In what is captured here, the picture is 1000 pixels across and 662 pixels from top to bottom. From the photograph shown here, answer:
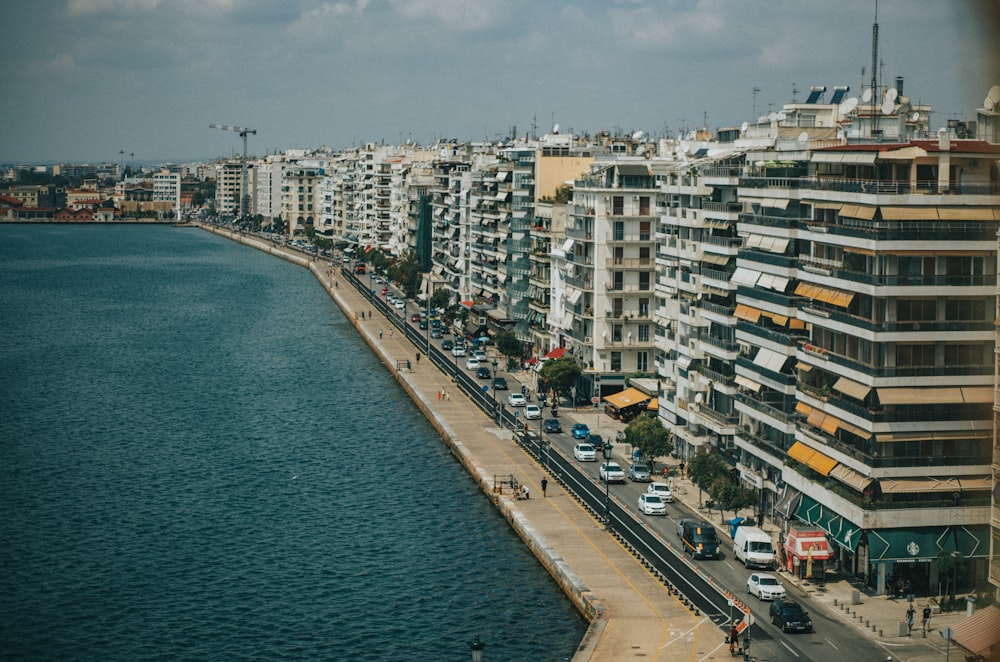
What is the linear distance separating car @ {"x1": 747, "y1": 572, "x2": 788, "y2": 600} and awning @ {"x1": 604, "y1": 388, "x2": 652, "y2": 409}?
75.5 feet

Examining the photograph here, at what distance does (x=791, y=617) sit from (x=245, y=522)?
74.6 feet

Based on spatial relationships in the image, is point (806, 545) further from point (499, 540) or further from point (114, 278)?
point (114, 278)

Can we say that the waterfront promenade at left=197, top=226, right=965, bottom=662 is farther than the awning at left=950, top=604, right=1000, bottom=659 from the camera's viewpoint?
Yes

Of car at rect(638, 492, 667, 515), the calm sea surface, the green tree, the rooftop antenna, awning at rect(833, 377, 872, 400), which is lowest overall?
the calm sea surface

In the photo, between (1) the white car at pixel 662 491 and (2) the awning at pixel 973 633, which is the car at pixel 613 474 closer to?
(1) the white car at pixel 662 491

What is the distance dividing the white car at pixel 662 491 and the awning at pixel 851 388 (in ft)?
32.1

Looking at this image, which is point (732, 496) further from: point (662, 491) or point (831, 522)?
point (831, 522)

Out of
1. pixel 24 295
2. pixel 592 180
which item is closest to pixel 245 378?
pixel 592 180

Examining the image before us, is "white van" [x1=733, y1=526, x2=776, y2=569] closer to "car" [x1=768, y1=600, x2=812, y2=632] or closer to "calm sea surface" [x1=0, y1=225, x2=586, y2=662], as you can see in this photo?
"car" [x1=768, y1=600, x2=812, y2=632]

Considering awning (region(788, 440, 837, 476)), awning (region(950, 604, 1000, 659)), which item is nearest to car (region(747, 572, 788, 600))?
awning (region(788, 440, 837, 476))

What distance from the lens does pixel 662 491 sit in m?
44.0

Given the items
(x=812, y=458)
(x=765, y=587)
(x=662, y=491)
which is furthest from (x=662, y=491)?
(x=765, y=587)

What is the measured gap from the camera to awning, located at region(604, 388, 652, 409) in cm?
5744

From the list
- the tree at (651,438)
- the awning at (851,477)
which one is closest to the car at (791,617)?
the awning at (851,477)
